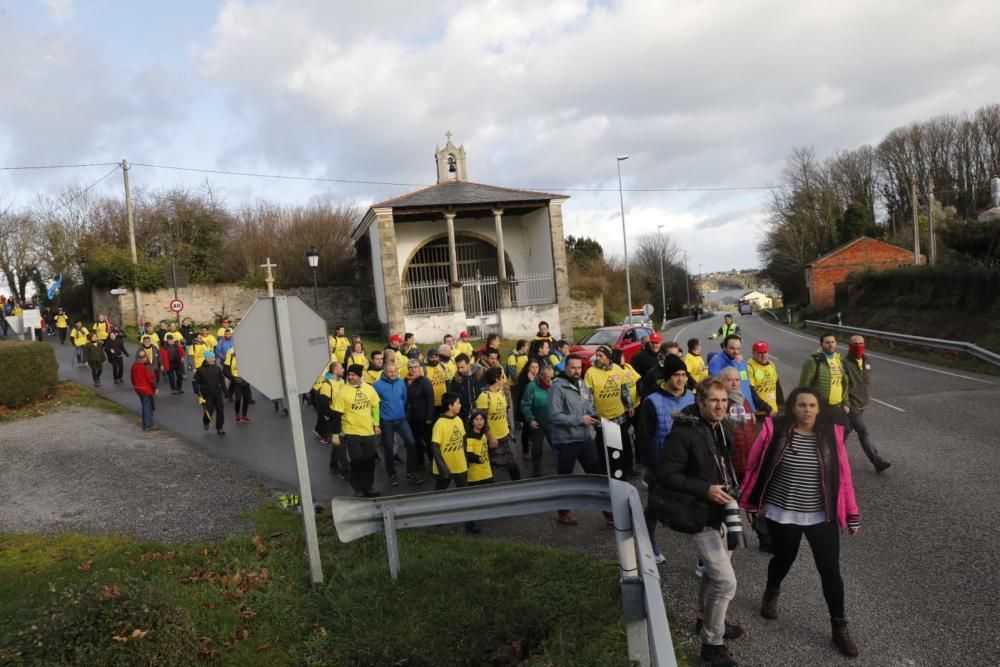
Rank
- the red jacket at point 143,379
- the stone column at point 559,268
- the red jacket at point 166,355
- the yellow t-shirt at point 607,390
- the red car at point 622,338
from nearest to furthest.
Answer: the yellow t-shirt at point 607,390
the red jacket at point 143,379
the red jacket at point 166,355
the red car at point 622,338
the stone column at point 559,268

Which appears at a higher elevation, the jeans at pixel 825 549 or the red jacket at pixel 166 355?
the red jacket at pixel 166 355

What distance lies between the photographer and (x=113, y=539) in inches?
271

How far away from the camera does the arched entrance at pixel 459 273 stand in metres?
30.3

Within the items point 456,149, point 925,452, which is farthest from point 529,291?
point 925,452

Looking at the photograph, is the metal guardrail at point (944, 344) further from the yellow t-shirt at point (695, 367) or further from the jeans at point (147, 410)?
the jeans at point (147, 410)

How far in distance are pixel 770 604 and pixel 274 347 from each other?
402 centimetres

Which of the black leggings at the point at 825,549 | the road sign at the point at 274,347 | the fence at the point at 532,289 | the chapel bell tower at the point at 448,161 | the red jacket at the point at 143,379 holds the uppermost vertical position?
the chapel bell tower at the point at 448,161

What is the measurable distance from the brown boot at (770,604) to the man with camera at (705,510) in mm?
448

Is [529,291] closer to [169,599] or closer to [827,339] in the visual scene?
[827,339]

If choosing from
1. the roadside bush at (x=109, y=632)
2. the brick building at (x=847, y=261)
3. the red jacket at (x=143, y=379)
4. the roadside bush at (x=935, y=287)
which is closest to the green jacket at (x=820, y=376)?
the roadside bush at (x=109, y=632)

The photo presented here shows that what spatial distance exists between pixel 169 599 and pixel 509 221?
2888 centimetres

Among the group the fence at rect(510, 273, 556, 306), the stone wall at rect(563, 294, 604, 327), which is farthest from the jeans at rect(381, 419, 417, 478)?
the stone wall at rect(563, 294, 604, 327)

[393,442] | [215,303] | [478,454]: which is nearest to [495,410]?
[478,454]

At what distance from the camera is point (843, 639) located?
4289mm
